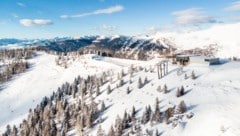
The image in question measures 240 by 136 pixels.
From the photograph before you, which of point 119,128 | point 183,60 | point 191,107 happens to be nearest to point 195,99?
point 191,107

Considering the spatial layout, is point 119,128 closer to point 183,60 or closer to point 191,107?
point 191,107

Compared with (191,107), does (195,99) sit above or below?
above

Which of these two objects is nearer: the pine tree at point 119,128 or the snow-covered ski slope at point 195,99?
the snow-covered ski slope at point 195,99

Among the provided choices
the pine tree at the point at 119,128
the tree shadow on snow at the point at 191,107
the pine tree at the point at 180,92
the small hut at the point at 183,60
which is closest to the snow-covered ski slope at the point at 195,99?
the tree shadow on snow at the point at 191,107

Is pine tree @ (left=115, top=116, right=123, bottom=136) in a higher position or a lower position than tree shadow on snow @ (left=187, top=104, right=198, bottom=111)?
lower

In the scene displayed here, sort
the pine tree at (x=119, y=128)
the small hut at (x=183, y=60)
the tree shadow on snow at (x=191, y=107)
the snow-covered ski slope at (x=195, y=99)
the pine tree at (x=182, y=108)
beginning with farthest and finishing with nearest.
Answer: the small hut at (x=183, y=60) → the tree shadow on snow at (x=191, y=107) → the pine tree at (x=182, y=108) → the pine tree at (x=119, y=128) → the snow-covered ski slope at (x=195, y=99)

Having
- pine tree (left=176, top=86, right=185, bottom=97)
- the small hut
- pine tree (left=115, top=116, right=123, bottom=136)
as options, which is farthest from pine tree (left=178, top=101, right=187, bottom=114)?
the small hut

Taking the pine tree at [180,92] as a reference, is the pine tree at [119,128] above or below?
below

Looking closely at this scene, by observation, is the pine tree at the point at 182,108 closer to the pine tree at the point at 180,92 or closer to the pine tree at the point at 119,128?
the pine tree at the point at 180,92

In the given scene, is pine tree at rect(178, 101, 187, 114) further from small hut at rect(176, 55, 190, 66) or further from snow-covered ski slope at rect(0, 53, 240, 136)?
small hut at rect(176, 55, 190, 66)

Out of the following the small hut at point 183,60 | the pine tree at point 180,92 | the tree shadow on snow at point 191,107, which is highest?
the small hut at point 183,60

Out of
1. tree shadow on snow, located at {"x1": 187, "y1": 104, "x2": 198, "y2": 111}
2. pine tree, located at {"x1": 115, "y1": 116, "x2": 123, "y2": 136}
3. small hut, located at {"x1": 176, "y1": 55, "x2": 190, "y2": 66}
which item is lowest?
pine tree, located at {"x1": 115, "y1": 116, "x2": 123, "y2": 136}

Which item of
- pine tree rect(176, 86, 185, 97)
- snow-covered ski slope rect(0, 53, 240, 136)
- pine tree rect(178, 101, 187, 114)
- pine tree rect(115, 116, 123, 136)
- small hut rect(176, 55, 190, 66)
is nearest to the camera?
snow-covered ski slope rect(0, 53, 240, 136)
